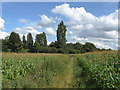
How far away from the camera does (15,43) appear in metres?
38.4

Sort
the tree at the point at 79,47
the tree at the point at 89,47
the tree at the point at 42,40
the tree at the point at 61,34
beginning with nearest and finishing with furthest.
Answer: the tree at the point at 61,34 < the tree at the point at 89,47 < the tree at the point at 79,47 < the tree at the point at 42,40

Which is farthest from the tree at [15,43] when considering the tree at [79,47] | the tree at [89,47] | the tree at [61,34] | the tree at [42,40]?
the tree at [89,47]

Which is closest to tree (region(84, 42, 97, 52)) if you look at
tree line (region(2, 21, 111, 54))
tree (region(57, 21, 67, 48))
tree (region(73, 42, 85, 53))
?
tree line (region(2, 21, 111, 54))

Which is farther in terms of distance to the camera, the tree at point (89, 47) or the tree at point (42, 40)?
the tree at point (42, 40)

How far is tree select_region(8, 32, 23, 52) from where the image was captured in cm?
3840

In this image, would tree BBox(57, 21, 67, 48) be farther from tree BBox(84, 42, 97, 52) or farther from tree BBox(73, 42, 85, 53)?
tree BBox(84, 42, 97, 52)

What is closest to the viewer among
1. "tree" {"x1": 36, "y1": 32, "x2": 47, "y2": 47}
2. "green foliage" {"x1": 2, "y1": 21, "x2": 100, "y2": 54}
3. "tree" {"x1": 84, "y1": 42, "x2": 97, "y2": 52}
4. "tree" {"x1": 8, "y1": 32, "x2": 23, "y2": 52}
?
"green foliage" {"x1": 2, "y1": 21, "x2": 100, "y2": 54}

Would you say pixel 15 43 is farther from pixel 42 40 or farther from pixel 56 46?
pixel 56 46

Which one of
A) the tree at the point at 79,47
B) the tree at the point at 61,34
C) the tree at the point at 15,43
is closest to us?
the tree at the point at 61,34

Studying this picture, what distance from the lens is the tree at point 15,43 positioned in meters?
38.4

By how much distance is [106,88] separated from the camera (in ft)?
21.3

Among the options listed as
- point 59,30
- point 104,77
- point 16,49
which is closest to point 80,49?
point 59,30

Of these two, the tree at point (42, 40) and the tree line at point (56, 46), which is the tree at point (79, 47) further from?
the tree at point (42, 40)

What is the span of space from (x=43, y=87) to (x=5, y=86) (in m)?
1.54
